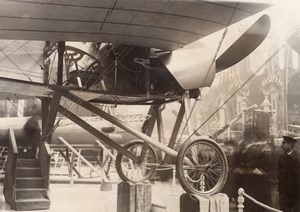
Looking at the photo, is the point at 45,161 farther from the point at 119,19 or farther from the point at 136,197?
the point at 119,19

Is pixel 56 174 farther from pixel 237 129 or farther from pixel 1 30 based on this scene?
pixel 1 30

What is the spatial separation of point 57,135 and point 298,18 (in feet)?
17.2

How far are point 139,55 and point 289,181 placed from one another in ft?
7.03

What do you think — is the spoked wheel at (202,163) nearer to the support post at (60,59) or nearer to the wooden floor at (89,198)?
the wooden floor at (89,198)

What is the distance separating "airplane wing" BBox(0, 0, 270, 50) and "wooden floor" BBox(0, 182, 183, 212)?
222 centimetres

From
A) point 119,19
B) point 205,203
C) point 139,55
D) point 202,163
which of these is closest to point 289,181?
point 202,163

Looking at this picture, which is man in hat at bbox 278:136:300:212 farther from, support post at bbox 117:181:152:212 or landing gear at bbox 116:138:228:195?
support post at bbox 117:181:152:212

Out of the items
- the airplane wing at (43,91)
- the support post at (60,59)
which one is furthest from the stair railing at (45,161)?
the support post at (60,59)

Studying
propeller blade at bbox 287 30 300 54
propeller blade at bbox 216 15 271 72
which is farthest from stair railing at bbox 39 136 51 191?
propeller blade at bbox 287 30 300 54

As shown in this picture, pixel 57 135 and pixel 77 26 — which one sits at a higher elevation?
pixel 77 26

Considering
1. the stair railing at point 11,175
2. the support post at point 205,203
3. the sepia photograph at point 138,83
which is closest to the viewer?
the sepia photograph at point 138,83

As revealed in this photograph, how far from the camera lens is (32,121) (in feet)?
18.3

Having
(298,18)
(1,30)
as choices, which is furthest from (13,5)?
(298,18)

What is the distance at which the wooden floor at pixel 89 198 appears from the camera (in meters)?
4.41
